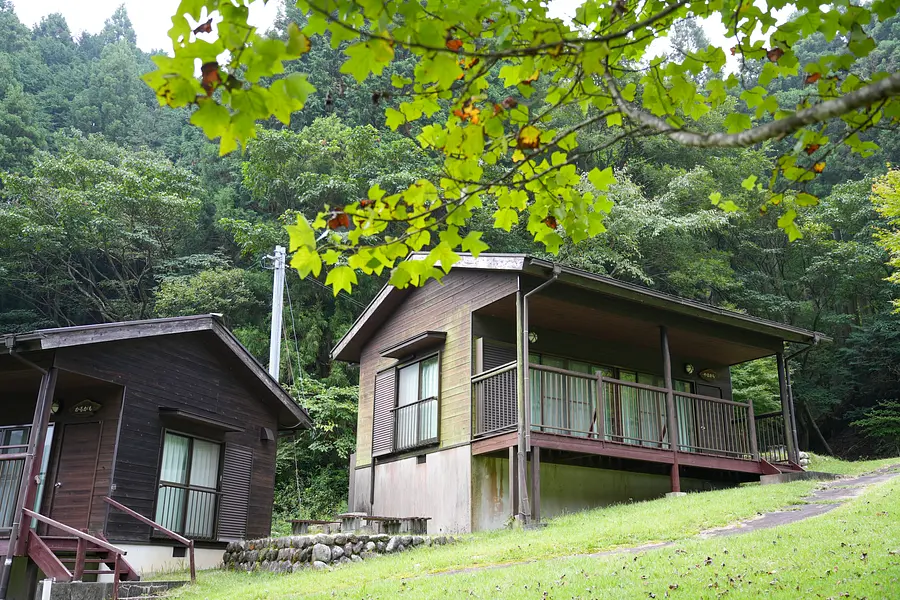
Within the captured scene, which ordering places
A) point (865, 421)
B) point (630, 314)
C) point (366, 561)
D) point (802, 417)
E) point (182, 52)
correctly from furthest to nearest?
point (802, 417), point (865, 421), point (630, 314), point (366, 561), point (182, 52)

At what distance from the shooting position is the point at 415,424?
15297 mm

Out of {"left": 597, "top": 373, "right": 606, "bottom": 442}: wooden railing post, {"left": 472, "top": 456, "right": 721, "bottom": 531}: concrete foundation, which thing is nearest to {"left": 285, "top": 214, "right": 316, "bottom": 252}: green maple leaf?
{"left": 597, "top": 373, "right": 606, "bottom": 442}: wooden railing post

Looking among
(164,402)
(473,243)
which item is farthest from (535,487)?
(473,243)

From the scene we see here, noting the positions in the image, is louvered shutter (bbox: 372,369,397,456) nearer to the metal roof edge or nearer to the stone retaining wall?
the stone retaining wall

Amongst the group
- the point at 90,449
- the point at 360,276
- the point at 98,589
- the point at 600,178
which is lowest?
the point at 98,589

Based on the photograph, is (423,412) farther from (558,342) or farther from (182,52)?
(182,52)

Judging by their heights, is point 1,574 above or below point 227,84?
below

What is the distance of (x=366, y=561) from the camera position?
1077 centimetres

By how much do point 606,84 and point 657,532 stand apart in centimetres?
679

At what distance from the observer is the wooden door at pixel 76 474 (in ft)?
39.5

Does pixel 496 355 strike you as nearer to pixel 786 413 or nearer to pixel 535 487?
pixel 535 487

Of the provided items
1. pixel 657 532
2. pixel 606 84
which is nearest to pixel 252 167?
pixel 657 532

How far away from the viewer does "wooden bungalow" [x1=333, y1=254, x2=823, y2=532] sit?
42.7ft

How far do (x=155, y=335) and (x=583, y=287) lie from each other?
6.93 metres
